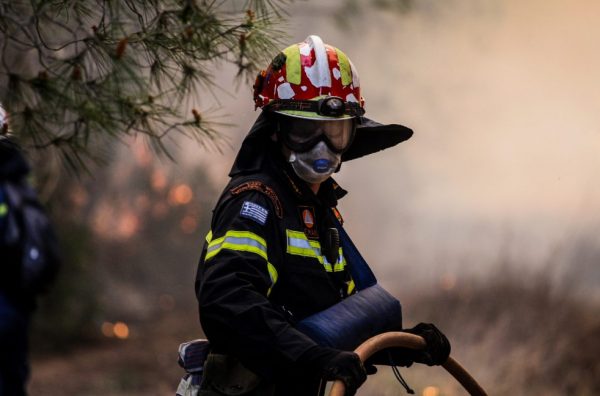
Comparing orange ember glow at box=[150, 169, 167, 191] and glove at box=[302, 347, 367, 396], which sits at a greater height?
glove at box=[302, 347, 367, 396]

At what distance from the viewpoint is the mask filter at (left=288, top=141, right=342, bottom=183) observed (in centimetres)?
341

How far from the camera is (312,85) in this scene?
347 centimetres

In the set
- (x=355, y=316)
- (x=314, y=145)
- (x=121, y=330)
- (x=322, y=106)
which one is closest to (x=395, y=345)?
(x=355, y=316)

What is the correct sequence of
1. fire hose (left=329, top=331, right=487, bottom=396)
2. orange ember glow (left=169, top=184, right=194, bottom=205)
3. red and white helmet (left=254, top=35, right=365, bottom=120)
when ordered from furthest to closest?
orange ember glow (left=169, top=184, right=194, bottom=205), red and white helmet (left=254, top=35, right=365, bottom=120), fire hose (left=329, top=331, right=487, bottom=396)

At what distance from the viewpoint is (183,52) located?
406 centimetres

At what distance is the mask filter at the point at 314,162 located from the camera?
11.2 ft

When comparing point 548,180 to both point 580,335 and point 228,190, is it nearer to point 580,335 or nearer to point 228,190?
point 580,335

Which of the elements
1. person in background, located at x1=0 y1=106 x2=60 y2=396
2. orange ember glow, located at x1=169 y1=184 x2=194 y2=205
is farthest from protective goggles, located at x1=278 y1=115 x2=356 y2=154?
orange ember glow, located at x1=169 y1=184 x2=194 y2=205

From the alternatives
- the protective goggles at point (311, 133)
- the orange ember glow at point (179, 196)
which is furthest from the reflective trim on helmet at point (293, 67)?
the orange ember glow at point (179, 196)

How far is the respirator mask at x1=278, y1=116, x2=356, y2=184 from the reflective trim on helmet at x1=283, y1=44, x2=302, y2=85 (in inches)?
5.0

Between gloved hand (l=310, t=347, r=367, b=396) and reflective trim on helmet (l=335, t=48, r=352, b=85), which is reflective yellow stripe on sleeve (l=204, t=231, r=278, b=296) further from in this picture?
reflective trim on helmet (l=335, t=48, r=352, b=85)

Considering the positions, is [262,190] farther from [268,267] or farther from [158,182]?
[158,182]

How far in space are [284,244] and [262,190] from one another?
183 millimetres

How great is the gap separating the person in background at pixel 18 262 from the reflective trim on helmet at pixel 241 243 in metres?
2.79
